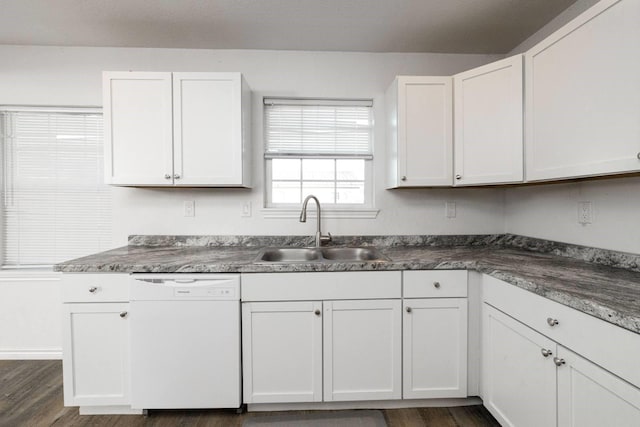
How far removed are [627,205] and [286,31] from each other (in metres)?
2.26

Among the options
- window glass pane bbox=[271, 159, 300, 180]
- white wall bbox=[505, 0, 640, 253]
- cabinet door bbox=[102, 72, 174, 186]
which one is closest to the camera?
white wall bbox=[505, 0, 640, 253]

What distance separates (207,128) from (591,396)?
2293mm

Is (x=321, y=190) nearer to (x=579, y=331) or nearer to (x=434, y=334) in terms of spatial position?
(x=434, y=334)

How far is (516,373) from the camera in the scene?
1.44 meters

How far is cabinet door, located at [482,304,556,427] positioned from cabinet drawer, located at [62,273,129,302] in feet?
6.63

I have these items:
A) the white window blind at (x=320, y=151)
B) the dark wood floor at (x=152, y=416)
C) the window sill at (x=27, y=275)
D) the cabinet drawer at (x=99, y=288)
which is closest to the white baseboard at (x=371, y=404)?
the dark wood floor at (x=152, y=416)

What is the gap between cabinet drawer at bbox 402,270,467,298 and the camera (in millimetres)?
1732

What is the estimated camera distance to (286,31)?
2121 mm

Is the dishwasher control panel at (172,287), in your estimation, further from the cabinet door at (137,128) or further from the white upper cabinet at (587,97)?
the white upper cabinet at (587,97)

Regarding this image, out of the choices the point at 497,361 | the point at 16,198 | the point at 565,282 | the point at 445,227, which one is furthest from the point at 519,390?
the point at 16,198

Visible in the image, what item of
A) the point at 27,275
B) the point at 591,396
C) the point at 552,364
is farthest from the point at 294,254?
the point at 27,275

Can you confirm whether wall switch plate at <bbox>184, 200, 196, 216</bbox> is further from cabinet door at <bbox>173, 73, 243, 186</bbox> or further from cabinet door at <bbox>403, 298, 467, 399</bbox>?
cabinet door at <bbox>403, 298, 467, 399</bbox>


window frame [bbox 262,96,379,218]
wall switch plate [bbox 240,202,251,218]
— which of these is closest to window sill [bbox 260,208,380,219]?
window frame [bbox 262,96,379,218]

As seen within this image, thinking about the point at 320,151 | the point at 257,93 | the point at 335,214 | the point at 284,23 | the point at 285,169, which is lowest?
the point at 335,214
